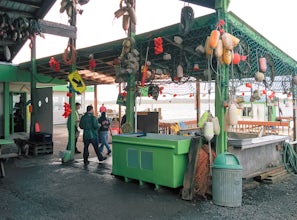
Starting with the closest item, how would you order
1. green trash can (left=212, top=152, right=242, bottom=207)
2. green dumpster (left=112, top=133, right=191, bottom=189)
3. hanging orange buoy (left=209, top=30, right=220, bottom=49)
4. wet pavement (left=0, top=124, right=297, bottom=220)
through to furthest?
1. wet pavement (left=0, top=124, right=297, bottom=220)
2. green trash can (left=212, top=152, right=242, bottom=207)
3. hanging orange buoy (left=209, top=30, right=220, bottom=49)
4. green dumpster (left=112, top=133, right=191, bottom=189)

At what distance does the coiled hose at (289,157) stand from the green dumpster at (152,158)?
3438 millimetres

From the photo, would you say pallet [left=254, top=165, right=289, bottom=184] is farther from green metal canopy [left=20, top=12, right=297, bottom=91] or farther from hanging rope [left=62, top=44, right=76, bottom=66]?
hanging rope [left=62, top=44, right=76, bottom=66]

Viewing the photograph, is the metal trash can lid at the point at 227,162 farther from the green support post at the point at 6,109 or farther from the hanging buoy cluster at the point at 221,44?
the green support post at the point at 6,109

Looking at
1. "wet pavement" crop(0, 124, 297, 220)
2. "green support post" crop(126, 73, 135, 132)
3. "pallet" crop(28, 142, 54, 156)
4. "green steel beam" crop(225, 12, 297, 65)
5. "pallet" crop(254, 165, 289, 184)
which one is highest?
"green steel beam" crop(225, 12, 297, 65)

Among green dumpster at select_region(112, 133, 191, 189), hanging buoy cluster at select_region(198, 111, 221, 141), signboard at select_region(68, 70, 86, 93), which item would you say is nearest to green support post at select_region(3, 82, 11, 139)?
signboard at select_region(68, 70, 86, 93)

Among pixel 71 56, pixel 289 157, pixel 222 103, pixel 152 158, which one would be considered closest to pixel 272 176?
pixel 289 157

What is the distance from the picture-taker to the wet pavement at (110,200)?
4.62m

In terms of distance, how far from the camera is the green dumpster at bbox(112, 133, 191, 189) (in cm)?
566

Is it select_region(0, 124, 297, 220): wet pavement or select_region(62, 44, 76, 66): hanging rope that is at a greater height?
select_region(62, 44, 76, 66): hanging rope

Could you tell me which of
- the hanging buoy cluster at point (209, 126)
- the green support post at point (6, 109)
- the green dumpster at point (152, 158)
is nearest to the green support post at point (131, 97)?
the green dumpster at point (152, 158)

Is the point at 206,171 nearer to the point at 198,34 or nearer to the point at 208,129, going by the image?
the point at 208,129

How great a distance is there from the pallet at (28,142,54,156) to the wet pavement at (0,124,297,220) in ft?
9.80

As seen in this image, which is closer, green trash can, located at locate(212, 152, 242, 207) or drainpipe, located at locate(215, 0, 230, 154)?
green trash can, located at locate(212, 152, 242, 207)

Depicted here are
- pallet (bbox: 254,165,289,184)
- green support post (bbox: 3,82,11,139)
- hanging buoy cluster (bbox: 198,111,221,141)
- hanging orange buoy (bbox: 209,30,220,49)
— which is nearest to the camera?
hanging orange buoy (bbox: 209,30,220,49)
